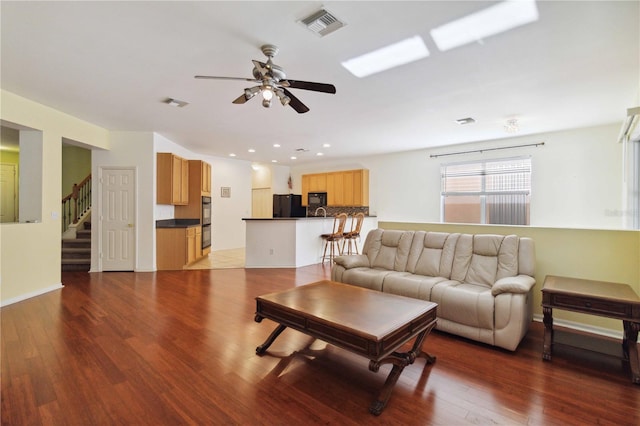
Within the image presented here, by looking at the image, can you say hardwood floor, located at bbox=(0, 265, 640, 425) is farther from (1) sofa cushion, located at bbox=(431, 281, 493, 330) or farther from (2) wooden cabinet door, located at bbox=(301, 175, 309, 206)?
(2) wooden cabinet door, located at bbox=(301, 175, 309, 206)

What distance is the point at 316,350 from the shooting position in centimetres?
257

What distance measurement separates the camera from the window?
18.9ft

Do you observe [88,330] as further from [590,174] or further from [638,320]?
[590,174]

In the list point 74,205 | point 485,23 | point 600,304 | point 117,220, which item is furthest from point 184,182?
point 600,304

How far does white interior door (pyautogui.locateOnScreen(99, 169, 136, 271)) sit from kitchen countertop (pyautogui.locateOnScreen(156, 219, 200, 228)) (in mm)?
486

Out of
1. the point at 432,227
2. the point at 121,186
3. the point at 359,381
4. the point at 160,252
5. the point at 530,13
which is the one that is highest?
the point at 530,13

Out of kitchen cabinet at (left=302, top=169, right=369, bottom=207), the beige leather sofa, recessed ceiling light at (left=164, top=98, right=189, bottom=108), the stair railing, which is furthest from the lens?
kitchen cabinet at (left=302, top=169, right=369, bottom=207)

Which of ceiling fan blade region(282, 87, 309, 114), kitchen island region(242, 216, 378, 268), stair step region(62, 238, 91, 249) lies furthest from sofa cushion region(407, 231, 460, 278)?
stair step region(62, 238, 91, 249)

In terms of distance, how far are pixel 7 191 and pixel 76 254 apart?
3.40 m

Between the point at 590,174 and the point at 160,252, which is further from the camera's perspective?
the point at 160,252

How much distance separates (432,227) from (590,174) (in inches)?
130

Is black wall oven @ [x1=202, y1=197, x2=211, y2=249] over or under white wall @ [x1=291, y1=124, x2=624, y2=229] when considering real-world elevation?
under

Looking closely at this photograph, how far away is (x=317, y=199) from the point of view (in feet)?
28.6

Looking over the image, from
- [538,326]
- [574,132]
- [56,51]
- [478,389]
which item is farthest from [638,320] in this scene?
[56,51]
